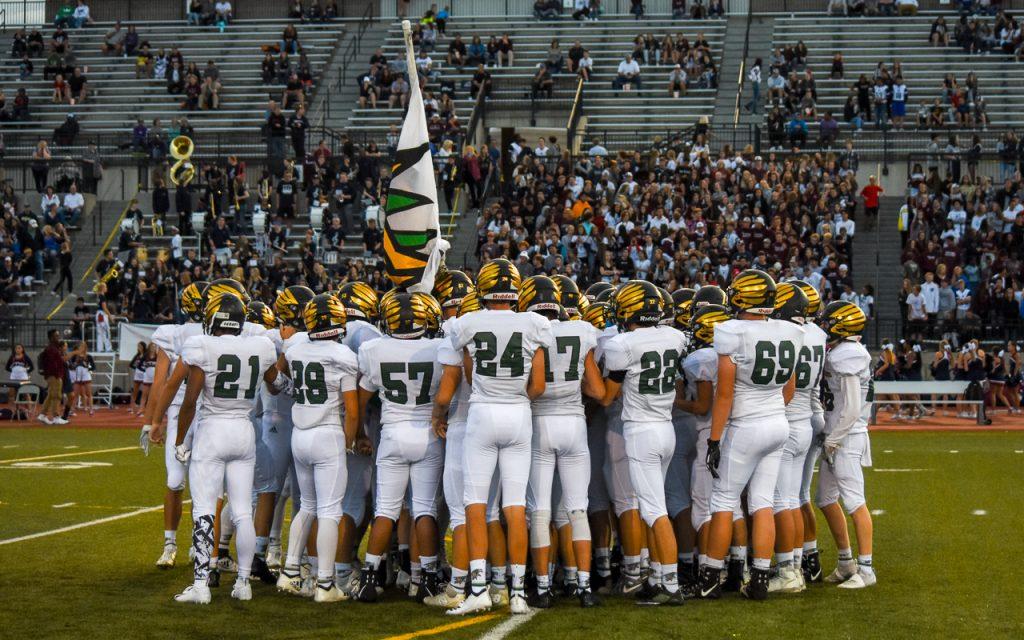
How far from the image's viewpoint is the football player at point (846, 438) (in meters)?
9.38

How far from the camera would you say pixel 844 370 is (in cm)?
938

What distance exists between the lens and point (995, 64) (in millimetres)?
35531

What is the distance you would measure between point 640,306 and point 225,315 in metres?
2.58

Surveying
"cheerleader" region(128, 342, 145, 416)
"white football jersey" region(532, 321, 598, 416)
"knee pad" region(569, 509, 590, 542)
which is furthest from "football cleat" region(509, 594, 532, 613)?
"cheerleader" region(128, 342, 145, 416)

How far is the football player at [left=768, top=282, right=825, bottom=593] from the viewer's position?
9031 millimetres

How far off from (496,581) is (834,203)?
21.0 meters

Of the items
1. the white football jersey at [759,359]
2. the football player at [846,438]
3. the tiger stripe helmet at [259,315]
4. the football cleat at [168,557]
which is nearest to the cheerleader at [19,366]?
the football cleat at [168,557]

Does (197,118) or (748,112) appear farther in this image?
(197,118)

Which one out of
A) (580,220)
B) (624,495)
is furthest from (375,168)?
(624,495)

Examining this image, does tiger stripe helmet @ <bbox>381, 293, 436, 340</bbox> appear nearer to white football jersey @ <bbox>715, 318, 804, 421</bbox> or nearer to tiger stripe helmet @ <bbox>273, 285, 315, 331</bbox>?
tiger stripe helmet @ <bbox>273, 285, 315, 331</bbox>

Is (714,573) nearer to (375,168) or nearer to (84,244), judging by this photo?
(375,168)

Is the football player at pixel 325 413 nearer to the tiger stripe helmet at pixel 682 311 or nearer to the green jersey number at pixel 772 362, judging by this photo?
the tiger stripe helmet at pixel 682 311

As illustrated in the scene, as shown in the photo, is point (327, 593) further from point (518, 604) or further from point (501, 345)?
point (501, 345)

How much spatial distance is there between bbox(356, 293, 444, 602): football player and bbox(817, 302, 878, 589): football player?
105 inches
